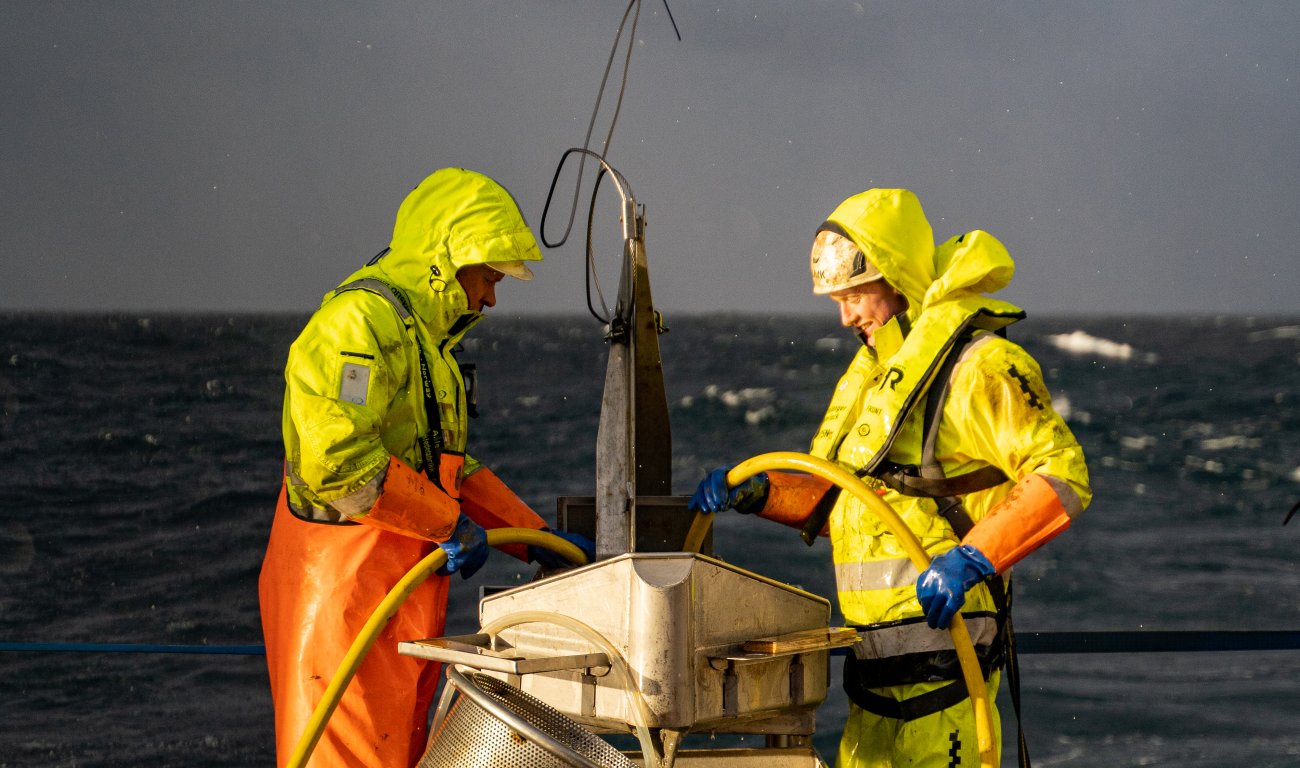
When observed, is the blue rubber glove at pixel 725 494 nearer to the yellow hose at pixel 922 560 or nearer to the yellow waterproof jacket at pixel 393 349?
the yellow hose at pixel 922 560

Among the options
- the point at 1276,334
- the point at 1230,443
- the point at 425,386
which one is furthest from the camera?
the point at 1276,334

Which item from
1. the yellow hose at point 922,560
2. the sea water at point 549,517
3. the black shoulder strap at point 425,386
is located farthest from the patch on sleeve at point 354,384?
the sea water at point 549,517

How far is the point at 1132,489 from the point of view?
14875mm

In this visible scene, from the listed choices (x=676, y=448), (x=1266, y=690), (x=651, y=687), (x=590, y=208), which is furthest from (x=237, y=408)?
(x=651, y=687)

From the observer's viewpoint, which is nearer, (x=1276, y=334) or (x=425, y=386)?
(x=425, y=386)

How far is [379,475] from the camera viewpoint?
277 cm

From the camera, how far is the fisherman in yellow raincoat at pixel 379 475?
2.79m

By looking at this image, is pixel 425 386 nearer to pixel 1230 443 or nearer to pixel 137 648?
pixel 137 648

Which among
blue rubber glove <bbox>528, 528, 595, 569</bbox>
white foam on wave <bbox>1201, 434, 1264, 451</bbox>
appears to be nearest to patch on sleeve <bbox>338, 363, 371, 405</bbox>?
blue rubber glove <bbox>528, 528, 595, 569</bbox>

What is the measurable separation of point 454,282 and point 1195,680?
27.6ft

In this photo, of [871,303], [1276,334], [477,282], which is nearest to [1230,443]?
[1276,334]

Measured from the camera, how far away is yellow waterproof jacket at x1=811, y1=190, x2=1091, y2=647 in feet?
8.45

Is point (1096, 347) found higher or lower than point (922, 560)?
higher

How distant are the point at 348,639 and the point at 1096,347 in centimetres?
1911
